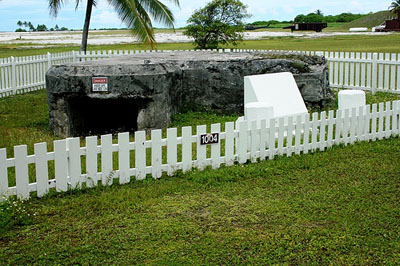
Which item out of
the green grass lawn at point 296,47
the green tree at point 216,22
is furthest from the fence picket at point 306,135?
the green grass lawn at point 296,47

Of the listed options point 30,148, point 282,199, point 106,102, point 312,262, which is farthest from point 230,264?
point 106,102

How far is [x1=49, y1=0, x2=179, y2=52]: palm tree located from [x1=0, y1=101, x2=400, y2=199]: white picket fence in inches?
498

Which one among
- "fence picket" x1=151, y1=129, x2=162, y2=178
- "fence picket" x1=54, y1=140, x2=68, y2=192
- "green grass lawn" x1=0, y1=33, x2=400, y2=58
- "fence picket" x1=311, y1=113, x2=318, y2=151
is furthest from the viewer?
"green grass lawn" x1=0, y1=33, x2=400, y2=58

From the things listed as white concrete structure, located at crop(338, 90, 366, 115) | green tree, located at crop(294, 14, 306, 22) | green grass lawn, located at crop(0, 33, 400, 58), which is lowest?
white concrete structure, located at crop(338, 90, 366, 115)

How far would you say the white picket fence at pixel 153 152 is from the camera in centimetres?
589

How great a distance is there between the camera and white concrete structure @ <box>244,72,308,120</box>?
935 cm

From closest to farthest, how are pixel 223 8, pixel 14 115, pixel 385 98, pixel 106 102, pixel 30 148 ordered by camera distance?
pixel 30 148 < pixel 106 102 < pixel 14 115 < pixel 385 98 < pixel 223 8

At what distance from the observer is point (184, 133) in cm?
684

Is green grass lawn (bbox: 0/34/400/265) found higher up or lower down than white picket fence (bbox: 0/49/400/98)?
lower down

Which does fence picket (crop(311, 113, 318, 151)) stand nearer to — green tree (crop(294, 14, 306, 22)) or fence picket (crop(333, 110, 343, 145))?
fence picket (crop(333, 110, 343, 145))

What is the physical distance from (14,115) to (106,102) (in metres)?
3.47

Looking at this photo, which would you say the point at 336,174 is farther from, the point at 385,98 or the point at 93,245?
the point at 385,98

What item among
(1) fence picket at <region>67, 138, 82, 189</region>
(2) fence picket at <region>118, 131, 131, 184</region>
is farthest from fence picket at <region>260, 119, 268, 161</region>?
(1) fence picket at <region>67, 138, 82, 189</region>

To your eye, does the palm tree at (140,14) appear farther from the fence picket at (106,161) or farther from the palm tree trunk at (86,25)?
the fence picket at (106,161)
